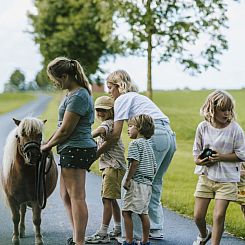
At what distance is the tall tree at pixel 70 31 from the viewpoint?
46.5 m

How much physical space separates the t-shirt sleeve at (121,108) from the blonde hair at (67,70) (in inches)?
16.7

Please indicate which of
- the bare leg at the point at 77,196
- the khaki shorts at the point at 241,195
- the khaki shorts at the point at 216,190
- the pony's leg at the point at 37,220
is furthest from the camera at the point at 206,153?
the pony's leg at the point at 37,220

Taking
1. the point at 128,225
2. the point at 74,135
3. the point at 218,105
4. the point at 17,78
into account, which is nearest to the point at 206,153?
the point at 218,105

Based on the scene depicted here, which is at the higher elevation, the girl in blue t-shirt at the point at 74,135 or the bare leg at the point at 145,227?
the girl in blue t-shirt at the point at 74,135

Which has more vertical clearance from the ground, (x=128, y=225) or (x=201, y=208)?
(x=201, y=208)

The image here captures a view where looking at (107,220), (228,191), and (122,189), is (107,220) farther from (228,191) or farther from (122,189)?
(228,191)

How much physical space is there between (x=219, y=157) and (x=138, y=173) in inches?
33.2

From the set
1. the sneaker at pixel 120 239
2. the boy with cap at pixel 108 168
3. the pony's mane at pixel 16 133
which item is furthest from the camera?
the boy with cap at pixel 108 168

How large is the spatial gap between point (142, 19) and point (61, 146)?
22.1 meters

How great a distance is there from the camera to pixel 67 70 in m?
5.96

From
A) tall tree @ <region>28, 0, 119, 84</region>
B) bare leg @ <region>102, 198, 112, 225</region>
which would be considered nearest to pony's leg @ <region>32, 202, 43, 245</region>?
bare leg @ <region>102, 198, 112, 225</region>

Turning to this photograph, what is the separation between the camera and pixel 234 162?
5.96 m

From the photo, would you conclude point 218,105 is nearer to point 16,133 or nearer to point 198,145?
point 198,145

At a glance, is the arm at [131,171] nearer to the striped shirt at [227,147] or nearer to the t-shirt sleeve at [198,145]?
the t-shirt sleeve at [198,145]
